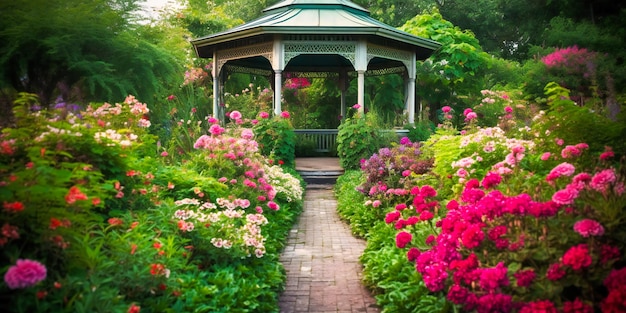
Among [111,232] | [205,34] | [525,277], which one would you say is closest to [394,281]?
[525,277]

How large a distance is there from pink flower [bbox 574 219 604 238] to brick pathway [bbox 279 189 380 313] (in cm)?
185

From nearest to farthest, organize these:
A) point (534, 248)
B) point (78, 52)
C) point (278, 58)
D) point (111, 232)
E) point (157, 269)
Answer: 1. point (157, 269)
2. point (534, 248)
3. point (111, 232)
4. point (78, 52)
5. point (278, 58)

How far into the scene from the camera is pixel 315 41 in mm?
12062

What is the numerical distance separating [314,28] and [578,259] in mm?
9672

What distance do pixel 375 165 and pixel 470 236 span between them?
4.99 metres

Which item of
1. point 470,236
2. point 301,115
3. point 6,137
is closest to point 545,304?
point 470,236

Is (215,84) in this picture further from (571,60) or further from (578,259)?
(578,259)

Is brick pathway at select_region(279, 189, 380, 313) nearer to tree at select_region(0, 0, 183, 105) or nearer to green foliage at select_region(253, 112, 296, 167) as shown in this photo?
tree at select_region(0, 0, 183, 105)

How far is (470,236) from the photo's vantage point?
3029 mm

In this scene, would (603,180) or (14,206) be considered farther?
(603,180)

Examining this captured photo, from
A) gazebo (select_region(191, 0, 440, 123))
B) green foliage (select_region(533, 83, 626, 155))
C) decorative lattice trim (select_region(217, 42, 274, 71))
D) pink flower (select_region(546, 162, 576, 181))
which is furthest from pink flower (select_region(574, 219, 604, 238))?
decorative lattice trim (select_region(217, 42, 274, 71))

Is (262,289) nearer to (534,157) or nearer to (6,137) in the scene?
(6,137)

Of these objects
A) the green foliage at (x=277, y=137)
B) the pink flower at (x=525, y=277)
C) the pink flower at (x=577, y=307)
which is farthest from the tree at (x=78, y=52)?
the pink flower at (x=577, y=307)

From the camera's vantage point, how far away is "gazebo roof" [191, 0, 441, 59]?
37.6 ft
